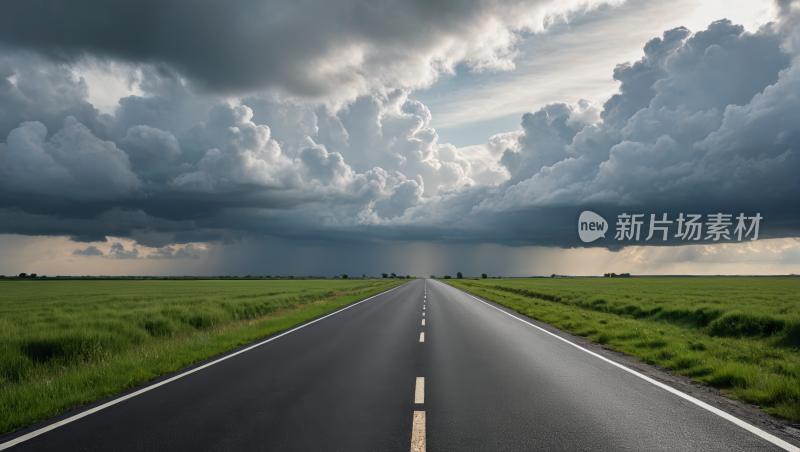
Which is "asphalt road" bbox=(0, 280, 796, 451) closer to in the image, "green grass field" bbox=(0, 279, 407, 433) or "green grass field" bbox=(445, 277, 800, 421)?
"green grass field" bbox=(0, 279, 407, 433)

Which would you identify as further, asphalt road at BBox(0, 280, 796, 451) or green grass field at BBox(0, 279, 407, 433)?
green grass field at BBox(0, 279, 407, 433)

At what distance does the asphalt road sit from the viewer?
14.8ft

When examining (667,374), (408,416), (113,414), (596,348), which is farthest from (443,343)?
(113,414)

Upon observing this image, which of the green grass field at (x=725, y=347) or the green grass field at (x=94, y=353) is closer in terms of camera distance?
the green grass field at (x=94, y=353)

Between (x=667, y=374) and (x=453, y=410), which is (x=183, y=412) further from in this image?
(x=667, y=374)

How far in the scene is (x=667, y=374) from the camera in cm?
814

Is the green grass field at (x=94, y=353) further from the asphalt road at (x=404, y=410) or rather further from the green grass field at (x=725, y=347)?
the green grass field at (x=725, y=347)

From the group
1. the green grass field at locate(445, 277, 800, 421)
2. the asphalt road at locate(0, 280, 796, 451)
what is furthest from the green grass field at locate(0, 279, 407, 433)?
the green grass field at locate(445, 277, 800, 421)

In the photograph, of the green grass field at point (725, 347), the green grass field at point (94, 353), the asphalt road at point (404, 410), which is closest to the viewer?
the asphalt road at point (404, 410)

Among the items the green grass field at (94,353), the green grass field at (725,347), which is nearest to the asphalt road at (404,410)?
the green grass field at (94,353)

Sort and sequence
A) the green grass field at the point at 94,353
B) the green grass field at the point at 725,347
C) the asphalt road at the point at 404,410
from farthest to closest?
the green grass field at the point at 725,347, the green grass field at the point at 94,353, the asphalt road at the point at 404,410

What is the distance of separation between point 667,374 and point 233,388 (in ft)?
29.0

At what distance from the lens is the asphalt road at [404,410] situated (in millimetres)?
4512

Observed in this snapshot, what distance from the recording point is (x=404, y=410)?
18.2 ft
